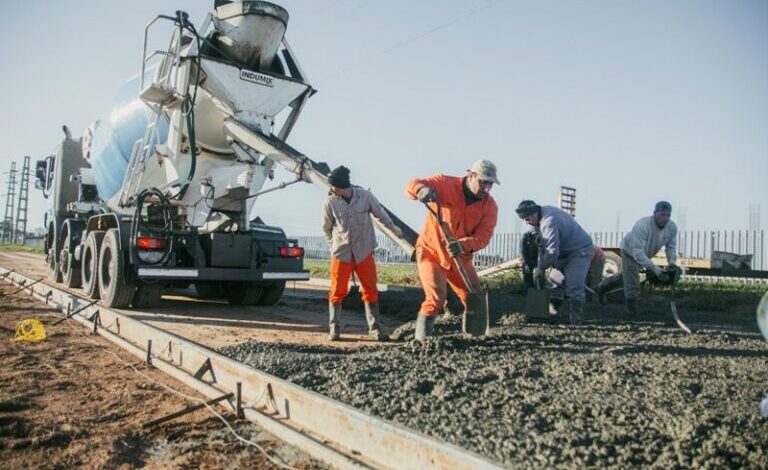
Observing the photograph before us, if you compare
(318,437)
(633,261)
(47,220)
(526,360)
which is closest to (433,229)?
(526,360)

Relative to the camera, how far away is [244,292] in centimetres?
844

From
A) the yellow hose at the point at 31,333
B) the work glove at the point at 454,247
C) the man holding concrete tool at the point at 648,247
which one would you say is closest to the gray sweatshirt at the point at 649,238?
the man holding concrete tool at the point at 648,247

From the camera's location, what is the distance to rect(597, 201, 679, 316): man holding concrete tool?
264 inches

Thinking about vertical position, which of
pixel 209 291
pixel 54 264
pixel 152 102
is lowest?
pixel 209 291

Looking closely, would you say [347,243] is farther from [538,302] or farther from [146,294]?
[146,294]

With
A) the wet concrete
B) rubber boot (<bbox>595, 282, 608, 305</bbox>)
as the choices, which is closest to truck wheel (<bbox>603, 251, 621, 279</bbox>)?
rubber boot (<bbox>595, 282, 608, 305</bbox>)

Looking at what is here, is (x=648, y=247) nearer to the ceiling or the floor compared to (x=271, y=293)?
nearer to the ceiling

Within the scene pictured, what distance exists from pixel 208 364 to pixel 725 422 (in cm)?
304

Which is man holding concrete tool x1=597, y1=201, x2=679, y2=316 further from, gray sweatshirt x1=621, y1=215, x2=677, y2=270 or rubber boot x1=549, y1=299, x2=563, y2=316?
rubber boot x1=549, y1=299, x2=563, y2=316

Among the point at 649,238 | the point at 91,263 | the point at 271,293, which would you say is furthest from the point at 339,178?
the point at 91,263

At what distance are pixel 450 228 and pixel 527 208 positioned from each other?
4.63 feet

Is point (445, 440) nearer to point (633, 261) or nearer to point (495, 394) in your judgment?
point (495, 394)

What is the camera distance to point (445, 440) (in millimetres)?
2375

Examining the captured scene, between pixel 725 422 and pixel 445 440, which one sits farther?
pixel 725 422
